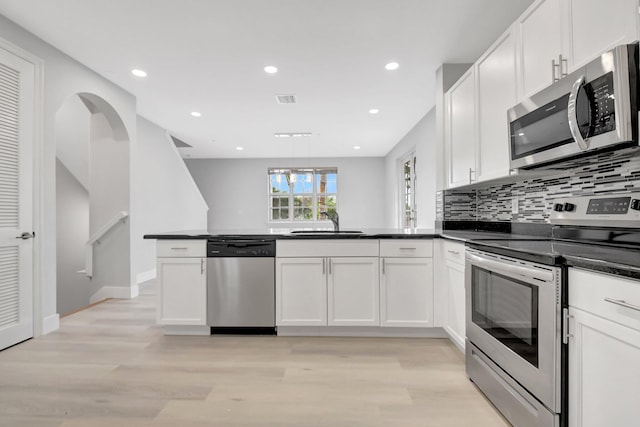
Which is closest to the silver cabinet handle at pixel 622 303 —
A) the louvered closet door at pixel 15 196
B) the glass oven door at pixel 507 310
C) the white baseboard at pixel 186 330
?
the glass oven door at pixel 507 310

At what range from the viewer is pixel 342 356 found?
245 cm

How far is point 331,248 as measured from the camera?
2.77m

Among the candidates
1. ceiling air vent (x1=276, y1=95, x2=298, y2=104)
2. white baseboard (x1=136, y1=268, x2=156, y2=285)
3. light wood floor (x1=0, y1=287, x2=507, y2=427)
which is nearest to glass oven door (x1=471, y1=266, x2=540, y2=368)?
light wood floor (x1=0, y1=287, x2=507, y2=427)

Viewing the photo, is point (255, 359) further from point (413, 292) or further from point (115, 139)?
point (115, 139)

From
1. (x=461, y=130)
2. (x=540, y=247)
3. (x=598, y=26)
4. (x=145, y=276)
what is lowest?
(x=145, y=276)

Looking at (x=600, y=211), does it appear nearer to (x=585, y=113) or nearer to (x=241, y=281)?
(x=585, y=113)

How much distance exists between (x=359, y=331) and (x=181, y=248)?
166 cm

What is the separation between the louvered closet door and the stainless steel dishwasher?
1508 millimetres

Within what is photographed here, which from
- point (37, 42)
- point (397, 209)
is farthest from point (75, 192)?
point (397, 209)

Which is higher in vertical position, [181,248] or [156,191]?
[156,191]

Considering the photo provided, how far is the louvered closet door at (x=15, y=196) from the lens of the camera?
261 cm

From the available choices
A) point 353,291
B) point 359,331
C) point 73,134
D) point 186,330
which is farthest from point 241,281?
point 73,134

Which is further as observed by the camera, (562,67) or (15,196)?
(15,196)

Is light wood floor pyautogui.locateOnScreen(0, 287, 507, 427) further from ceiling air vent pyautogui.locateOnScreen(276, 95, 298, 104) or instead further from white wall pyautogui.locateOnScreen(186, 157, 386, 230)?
white wall pyautogui.locateOnScreen(186, 157, 386, 230)
